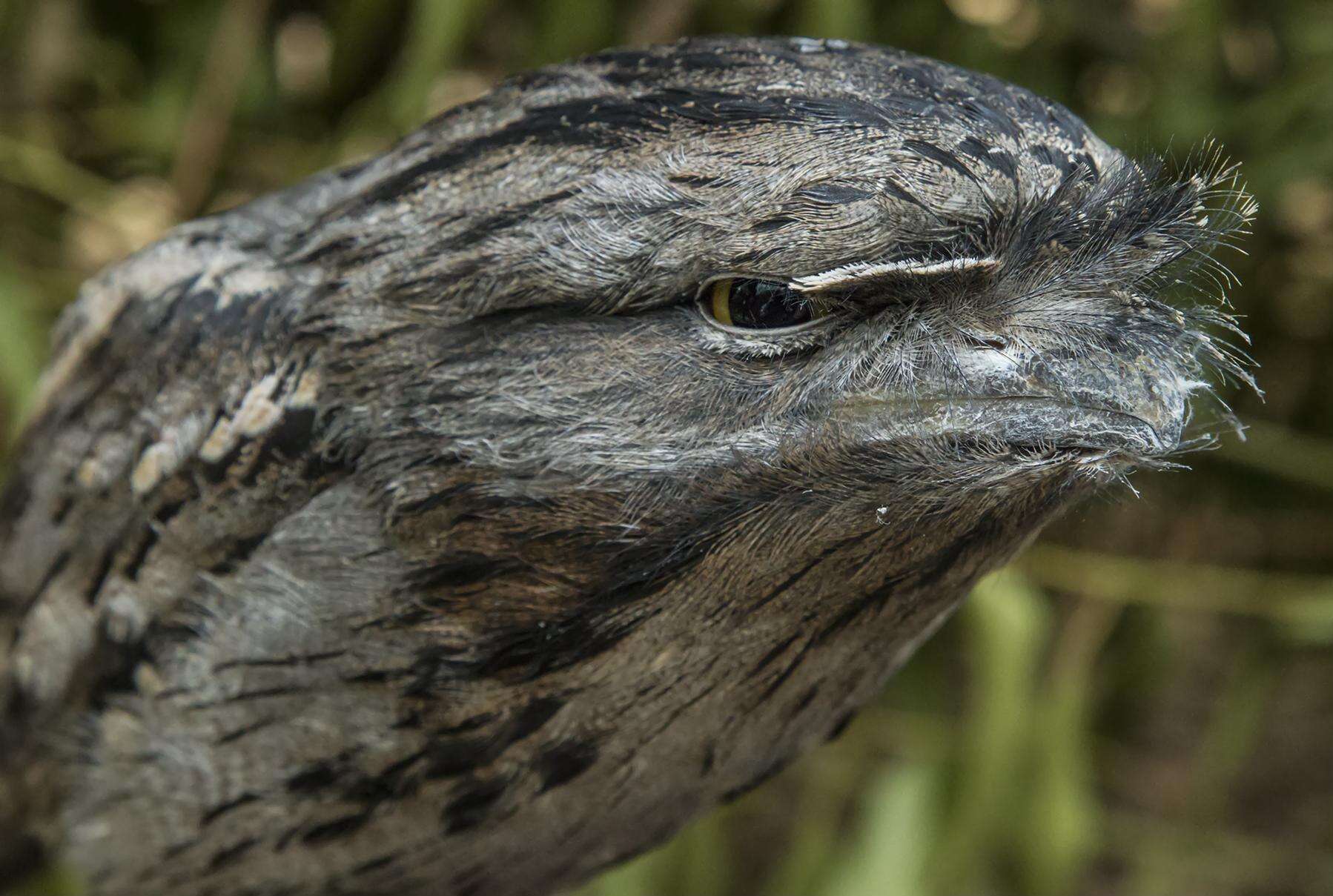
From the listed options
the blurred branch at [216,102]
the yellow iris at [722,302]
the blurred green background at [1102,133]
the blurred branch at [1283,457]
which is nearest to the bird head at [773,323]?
the yellow iris at [722,302]

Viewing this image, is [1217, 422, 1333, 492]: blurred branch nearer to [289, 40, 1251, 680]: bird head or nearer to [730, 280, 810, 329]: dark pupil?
[289, 40, 1251, 680]: bird head

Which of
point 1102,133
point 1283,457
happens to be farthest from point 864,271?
point 1283,457

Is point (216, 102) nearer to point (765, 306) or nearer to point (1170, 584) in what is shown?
point (765, 306)

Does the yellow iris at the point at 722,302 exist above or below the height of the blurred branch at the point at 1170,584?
below

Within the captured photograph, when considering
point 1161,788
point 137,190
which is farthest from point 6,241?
point 1161,788

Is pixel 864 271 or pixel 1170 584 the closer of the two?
pixel 864 271

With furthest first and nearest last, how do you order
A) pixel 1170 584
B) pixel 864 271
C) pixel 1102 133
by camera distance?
pixel 1170 584, pixel 1102 133, pixel 864 271

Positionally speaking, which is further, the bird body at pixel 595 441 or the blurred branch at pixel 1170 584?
the blurred branch at pixel 1170 584

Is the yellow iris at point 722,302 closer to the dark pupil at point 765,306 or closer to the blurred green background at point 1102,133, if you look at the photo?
the dark pupil at point 765,306
